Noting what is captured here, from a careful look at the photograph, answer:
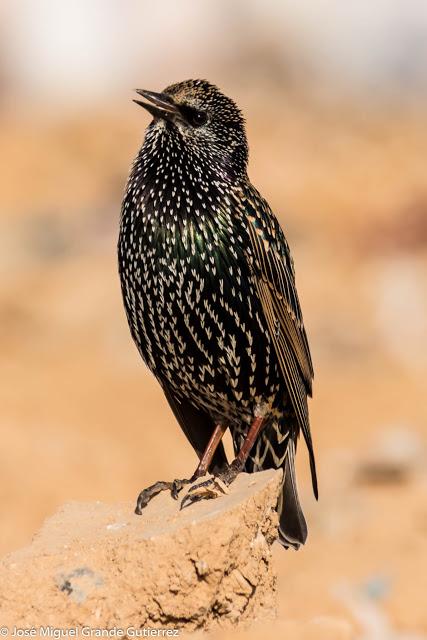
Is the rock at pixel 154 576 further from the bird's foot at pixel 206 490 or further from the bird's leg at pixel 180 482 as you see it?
the bird's leg at pixel 180 482

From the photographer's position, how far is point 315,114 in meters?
27.6

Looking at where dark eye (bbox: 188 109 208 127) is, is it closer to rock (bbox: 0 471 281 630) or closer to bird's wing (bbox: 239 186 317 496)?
bird's wing (bbox: 239 186 317 496)

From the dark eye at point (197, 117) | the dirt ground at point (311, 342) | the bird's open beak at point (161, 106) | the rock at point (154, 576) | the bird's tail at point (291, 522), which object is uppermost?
the dirt ground at point (311, 342)

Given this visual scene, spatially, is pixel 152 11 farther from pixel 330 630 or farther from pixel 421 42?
pixel 330 630

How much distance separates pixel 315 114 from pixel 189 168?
22.1 meters

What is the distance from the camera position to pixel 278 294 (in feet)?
19.4

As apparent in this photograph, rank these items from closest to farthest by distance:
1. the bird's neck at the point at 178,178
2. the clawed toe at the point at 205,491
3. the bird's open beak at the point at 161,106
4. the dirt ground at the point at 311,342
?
the clawed toe at the point at 205,491, the bird's neck at the point at 178,178, the bird's open beak at the point at 161,106, the dirt ground at the point at 311,342

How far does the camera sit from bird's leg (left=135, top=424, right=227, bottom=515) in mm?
5356

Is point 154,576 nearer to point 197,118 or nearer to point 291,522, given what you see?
point 291,522

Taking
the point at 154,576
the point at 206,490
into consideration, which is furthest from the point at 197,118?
the point at 154,576

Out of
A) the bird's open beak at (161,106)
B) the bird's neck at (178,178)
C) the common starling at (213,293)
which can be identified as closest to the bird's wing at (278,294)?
the common starling at (213,293)

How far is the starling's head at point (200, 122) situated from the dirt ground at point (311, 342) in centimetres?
216

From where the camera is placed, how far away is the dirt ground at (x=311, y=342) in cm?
907

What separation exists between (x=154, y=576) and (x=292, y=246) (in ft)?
45.0
